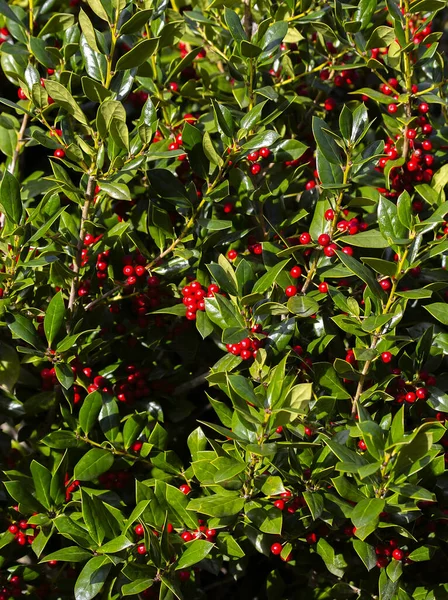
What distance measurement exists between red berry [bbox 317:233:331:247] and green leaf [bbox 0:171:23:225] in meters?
0.75

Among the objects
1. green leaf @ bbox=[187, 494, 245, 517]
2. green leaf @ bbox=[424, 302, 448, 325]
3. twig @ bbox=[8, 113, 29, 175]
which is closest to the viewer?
green leaf @ bbox=[187, 494, 245, 517]

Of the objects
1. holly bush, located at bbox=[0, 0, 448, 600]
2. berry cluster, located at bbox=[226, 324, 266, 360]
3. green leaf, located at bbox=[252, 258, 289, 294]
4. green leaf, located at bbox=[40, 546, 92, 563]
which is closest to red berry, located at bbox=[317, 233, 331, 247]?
holly bush, located at bbox=[0, 0, 448, 600]

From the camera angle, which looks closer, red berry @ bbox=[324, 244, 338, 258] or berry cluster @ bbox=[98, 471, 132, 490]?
red berry @ bbox=[324, 244, 338, 258]

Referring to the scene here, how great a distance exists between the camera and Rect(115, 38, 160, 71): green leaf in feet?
5.70

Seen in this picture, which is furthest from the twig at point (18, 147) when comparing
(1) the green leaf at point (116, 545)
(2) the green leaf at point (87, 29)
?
(1) the green leaf at point (116, 545)

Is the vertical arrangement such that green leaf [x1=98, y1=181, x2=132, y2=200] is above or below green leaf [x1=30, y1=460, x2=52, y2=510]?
above

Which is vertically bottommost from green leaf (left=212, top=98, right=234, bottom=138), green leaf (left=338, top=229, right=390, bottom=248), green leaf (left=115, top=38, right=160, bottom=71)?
green leaf (left=338, top=229, right=390, bottom=248)

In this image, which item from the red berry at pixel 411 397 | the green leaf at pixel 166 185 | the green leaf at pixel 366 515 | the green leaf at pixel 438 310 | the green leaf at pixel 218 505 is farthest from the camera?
the green leaf at pixel 166 185

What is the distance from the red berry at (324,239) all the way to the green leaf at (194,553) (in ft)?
2.52

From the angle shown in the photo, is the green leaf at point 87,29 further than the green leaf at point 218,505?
Yes

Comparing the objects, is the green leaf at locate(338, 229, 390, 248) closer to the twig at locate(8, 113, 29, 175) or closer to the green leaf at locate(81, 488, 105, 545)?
the green leaf at locate(81, 488, 105, 545)

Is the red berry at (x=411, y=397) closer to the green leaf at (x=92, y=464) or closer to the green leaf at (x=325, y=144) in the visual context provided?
the green leaf at (x=325, y=144)

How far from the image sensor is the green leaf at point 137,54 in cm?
174

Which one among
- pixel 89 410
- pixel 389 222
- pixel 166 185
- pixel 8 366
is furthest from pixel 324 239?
pixel 8 366
